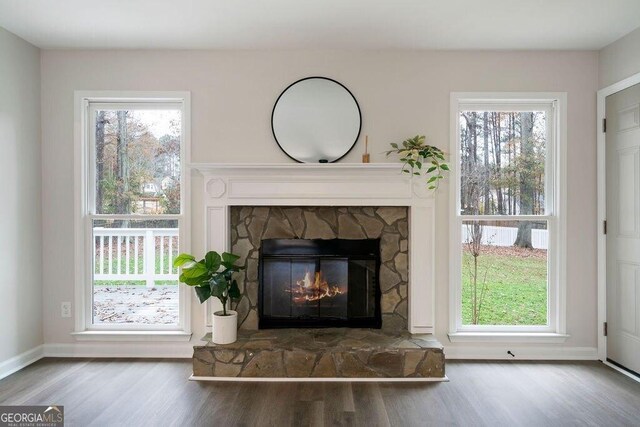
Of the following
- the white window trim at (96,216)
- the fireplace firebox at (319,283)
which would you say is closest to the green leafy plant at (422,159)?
the fireplace firebox at (319,283)

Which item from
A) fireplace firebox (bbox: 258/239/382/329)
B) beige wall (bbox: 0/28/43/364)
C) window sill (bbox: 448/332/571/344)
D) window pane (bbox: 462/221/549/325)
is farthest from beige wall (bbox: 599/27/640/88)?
beige wall (bbox: 0/28/43/364)

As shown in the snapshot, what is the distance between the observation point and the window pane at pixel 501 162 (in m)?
3.23

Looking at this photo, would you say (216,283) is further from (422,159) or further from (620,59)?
(620,59)

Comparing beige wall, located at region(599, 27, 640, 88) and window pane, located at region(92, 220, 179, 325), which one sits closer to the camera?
beige wall, located at region(599, 27, 640, 88)

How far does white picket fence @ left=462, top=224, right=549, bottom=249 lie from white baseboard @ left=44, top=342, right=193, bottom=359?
250 centimetres

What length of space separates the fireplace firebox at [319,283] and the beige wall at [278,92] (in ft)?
1.80

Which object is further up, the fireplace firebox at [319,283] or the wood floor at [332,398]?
the fireplace firebox at [319,283]

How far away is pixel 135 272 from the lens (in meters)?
3.25

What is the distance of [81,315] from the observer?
10.4ft

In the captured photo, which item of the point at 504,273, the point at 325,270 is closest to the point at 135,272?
the point at 325,270

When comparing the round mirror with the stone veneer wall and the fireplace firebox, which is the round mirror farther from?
the fireplace firebox

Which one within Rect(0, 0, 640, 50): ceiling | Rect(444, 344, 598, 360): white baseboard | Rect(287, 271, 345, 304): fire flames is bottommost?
Rect(444, 344, 598, 360): white baseboard

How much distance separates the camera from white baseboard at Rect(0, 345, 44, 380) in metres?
2.78

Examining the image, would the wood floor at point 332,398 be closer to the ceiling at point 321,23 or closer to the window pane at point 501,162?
the window pane at point 501,162
